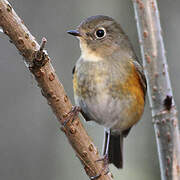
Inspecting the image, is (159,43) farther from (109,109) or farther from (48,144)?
(48,144)

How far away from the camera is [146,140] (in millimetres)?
5457

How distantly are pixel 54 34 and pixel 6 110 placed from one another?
1445 millimetres

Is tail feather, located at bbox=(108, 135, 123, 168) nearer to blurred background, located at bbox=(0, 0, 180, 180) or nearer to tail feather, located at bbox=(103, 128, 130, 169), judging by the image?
tail feather, located at bbox=(103, 128, 130, 169)

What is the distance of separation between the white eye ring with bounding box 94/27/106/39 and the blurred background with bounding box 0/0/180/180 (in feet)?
6.56

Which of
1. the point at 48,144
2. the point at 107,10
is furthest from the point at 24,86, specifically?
the point at 107,10

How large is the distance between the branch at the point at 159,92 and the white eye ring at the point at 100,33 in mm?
947

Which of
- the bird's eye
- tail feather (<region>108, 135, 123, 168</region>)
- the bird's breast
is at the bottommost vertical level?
tail feather (<region>108, 135, 123, 168</region>)

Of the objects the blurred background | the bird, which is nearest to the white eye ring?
the bird

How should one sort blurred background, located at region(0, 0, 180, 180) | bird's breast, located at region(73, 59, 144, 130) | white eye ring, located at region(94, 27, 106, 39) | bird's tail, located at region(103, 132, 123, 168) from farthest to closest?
blurred background, located at region(0, 0, 180, 180) → bird's tail, located at region(103, 132, 123, 168) → white eye ring, located at region(94, 27, 106, 39) → bird's breast, located at region(73, 59, 144, 130)

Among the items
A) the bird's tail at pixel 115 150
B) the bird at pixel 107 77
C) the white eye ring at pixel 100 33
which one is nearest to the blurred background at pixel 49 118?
the bird's tail at pixel 115 150

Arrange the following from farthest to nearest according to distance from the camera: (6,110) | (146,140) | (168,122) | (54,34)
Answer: (54,34) < (6,110) < (146,140) < (168,122)

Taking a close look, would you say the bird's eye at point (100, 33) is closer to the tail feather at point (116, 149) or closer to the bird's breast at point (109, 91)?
the bird's breast at point (109, 91)

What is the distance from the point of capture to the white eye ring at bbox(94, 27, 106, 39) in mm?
3670

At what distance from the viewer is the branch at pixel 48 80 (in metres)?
2.14
